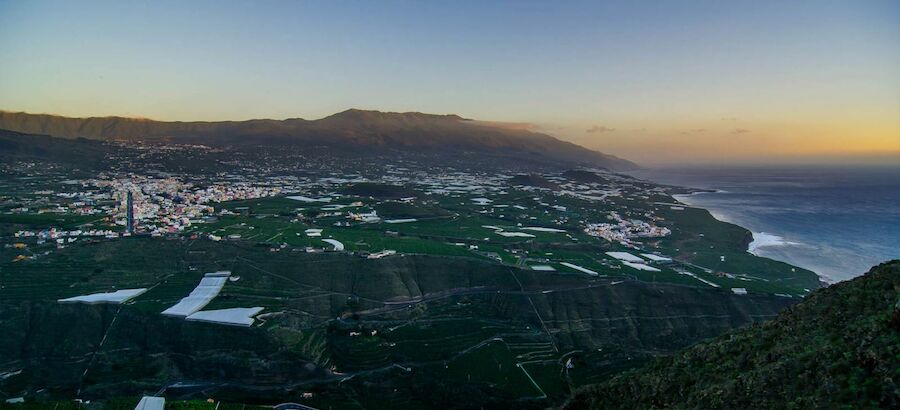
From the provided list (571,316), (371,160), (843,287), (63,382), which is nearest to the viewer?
(843,287)

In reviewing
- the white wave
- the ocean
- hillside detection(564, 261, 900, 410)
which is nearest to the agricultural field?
the white wave

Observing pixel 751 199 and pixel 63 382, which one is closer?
pixel 63 382

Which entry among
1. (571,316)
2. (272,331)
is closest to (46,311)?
(272,331)

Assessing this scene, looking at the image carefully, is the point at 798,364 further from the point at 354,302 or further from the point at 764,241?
the point at 764,241

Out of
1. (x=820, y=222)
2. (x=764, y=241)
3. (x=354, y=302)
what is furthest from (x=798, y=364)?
(x=820, y=222)

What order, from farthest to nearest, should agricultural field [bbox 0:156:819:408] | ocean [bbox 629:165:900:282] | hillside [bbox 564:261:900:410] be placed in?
ocean [bbox 629:165:900:282] → agricultural field [bbox 0:156:819:408] → hillside [bbox 564:261:900:410]

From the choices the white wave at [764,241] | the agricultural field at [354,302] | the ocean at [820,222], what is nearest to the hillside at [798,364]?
the agricultural field at [354,302]

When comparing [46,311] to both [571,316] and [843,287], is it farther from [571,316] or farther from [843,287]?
[843,287]

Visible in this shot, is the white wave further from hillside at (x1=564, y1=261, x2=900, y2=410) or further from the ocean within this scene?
hillside at (x1=564, y1=261, x2=900, y2=410)
